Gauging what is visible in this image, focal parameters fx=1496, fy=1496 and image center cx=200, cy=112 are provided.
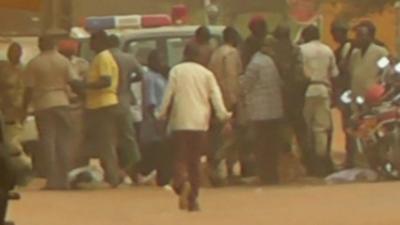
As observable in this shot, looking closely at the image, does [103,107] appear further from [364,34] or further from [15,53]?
[364,34]

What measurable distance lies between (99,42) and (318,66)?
2367 millimetres

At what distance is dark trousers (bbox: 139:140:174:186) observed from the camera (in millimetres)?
15633

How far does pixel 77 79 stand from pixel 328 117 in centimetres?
278

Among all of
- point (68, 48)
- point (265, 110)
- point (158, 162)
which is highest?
point (68, 48)

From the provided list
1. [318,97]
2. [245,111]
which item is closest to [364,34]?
[318,97]

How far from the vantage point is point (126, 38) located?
16.3m

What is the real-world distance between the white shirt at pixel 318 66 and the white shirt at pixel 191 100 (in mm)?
3053

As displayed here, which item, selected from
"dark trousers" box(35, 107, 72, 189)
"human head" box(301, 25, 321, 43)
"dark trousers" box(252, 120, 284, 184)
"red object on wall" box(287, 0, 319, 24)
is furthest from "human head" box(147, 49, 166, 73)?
"red object on wall" box(287, 0, 319, 24)

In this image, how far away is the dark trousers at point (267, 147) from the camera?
51.8 ft

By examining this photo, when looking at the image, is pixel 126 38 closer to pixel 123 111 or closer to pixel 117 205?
pixel 123 111

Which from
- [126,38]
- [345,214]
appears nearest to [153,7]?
[126,38]

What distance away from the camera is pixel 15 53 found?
1582 cm

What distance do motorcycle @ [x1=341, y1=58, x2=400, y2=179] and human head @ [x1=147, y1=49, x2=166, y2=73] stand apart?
2225 millimetres

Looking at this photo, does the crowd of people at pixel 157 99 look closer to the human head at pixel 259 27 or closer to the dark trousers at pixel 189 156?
the human head at pixel 259 27
